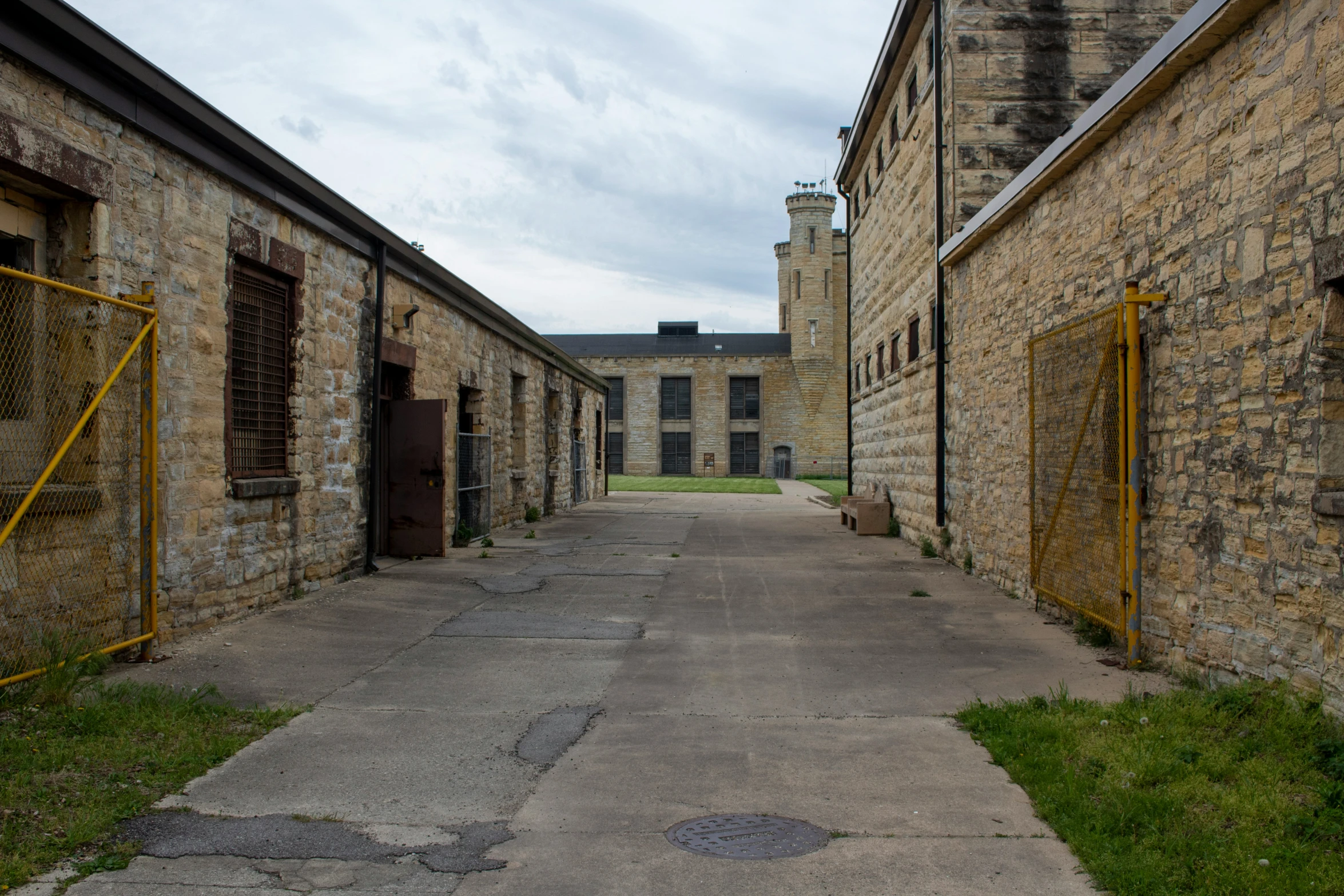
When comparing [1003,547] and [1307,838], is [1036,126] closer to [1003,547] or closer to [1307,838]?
[1003,547]

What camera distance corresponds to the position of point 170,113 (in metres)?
7.21

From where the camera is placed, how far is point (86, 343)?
252 inches

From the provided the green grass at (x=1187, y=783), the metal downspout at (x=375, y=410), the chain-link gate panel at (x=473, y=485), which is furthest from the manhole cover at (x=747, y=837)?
the chain-link gate panel at (x=473, y=485)

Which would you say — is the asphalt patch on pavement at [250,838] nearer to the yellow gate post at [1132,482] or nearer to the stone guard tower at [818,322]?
the yellow gate post at [1132,482]

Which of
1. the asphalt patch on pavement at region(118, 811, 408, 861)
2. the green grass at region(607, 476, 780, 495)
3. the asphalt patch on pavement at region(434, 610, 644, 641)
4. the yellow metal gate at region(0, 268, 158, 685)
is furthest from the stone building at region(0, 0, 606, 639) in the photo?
the green grass at region(607, 476, 780, 495)

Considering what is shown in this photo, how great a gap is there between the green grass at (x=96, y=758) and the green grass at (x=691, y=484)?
30355 millimetres

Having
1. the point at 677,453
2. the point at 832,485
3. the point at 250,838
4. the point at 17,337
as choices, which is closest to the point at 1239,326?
the point at 250,838

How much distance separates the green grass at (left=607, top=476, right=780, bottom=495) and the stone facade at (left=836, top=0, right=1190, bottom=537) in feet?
62.8

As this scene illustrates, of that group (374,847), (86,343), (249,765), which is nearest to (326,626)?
(86,343)

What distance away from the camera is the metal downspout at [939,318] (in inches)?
513

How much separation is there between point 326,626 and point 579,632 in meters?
2.12

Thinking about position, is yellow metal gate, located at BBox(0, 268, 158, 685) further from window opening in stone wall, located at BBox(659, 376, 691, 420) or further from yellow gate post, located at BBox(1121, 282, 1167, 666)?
window opening in stone wall, located at BBox(659, 376, 691, 420)

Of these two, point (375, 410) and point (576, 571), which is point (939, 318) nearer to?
point (576, 571)

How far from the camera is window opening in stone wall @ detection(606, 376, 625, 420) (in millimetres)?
58219
